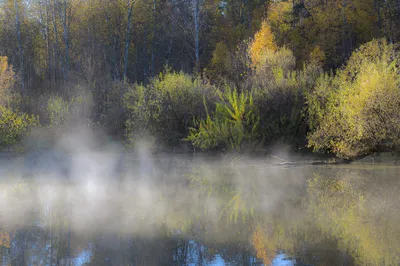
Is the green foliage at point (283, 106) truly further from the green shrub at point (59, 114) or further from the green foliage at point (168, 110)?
the green shrub at point (59, 114)

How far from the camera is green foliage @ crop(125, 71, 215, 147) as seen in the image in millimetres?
24625

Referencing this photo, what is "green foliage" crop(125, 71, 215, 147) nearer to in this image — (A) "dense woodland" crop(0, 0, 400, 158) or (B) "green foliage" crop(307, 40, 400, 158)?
(A) "dense woodland" crop(0, 0, 400, 158)

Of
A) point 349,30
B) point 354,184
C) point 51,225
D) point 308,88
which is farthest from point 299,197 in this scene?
point 349,30

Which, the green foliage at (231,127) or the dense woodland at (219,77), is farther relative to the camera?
the green foliage at (231,127)

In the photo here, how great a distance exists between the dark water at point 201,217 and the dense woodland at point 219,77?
315cm

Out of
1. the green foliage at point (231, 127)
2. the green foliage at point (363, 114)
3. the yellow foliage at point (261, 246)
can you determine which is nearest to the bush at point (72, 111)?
the green foliage at point (231, 127)

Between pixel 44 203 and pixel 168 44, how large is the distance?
42.8 meters

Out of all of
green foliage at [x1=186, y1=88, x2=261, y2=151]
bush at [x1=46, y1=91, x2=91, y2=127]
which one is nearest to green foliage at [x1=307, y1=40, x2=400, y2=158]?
green foliage at [x1=186, y1=88, x2=261, y2=151]

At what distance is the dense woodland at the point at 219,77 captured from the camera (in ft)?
63.7

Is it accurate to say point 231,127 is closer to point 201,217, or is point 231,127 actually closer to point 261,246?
point 201,217

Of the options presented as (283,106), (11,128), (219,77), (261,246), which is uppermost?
(219,77)

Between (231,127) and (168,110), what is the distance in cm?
433

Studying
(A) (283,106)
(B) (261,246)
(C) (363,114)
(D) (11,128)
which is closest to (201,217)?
(B) (261,246)

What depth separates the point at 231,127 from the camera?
21609 mm
